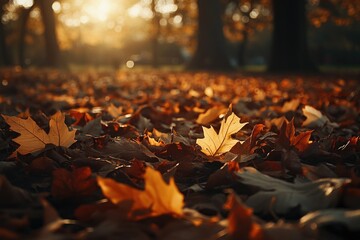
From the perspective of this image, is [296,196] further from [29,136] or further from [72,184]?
[29,136]

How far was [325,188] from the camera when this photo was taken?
45.4 inches

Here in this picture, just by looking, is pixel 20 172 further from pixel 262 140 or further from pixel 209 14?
pixel 209 14

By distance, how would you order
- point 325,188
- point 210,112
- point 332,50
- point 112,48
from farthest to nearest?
point 112,48
point 332,50
point 210,112
point 325,188

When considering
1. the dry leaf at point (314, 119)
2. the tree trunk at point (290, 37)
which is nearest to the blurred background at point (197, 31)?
the tree trunk at point (290, 37)

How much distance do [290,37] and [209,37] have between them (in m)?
5.41

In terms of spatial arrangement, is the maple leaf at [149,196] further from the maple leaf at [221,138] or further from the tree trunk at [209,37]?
the tree trunk at [209,37]

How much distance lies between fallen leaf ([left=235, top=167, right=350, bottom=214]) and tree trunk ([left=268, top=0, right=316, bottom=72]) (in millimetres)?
12307

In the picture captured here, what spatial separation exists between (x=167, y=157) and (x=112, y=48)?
218 feet

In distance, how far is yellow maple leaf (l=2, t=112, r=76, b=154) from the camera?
1.53m

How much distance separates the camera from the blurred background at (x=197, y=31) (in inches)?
533

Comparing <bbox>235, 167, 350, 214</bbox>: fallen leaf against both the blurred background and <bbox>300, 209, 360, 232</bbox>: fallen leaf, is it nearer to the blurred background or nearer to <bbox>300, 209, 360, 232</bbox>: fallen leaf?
<bbox>300, 209, 360, 232</bbox>: fallen leaf

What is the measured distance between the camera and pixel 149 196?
3.23 ft

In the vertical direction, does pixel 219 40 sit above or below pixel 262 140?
above

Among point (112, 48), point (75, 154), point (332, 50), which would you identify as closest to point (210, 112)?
point (75, 154)
